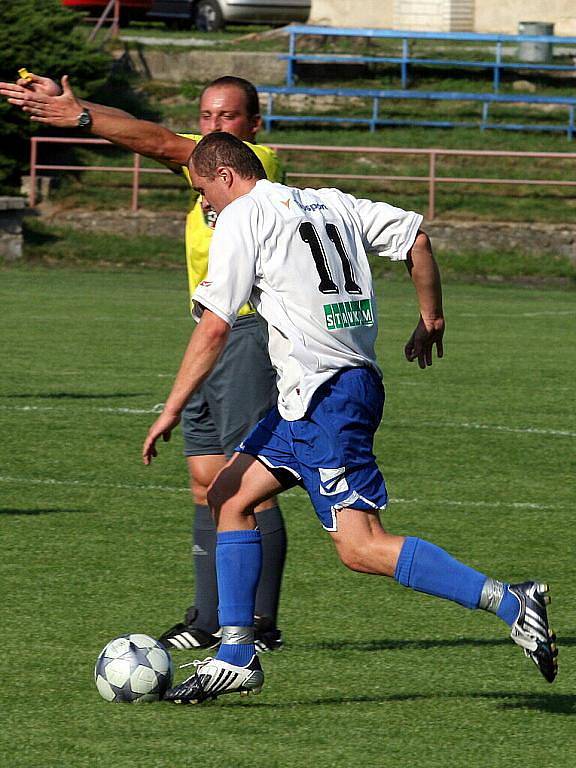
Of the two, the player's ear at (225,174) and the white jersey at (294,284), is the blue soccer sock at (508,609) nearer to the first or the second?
the white jersey at (294,284)

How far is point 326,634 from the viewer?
622 cm

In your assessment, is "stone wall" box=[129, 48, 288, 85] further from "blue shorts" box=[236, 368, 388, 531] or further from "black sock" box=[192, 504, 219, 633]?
"blue shorts" box=[236, 368, 388, 531]

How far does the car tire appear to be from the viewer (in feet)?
132

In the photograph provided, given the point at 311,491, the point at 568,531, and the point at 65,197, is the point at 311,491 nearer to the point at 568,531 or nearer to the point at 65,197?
the point at 568,531

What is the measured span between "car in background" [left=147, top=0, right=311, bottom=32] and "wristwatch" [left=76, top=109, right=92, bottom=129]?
34667mm

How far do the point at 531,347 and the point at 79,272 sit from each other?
10.0 metres

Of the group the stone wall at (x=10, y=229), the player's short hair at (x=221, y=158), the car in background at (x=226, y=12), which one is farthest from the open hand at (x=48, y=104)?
the car in background at (x=226, y=12)

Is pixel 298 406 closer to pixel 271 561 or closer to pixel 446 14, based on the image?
pixel 271 561

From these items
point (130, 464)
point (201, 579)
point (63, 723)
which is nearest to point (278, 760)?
point (63, 723)

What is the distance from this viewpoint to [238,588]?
5.30 meters

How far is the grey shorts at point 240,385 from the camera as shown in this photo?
598 centimetres

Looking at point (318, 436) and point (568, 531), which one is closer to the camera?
point (318, 436)

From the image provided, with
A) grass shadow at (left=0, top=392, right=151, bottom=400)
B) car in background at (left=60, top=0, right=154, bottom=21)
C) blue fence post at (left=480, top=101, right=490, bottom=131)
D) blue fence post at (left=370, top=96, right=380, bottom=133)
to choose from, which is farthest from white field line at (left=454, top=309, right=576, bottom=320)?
car in background at (left=60, top=0, right=154, bottom=21)

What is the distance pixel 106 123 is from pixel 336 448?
1730 mm
